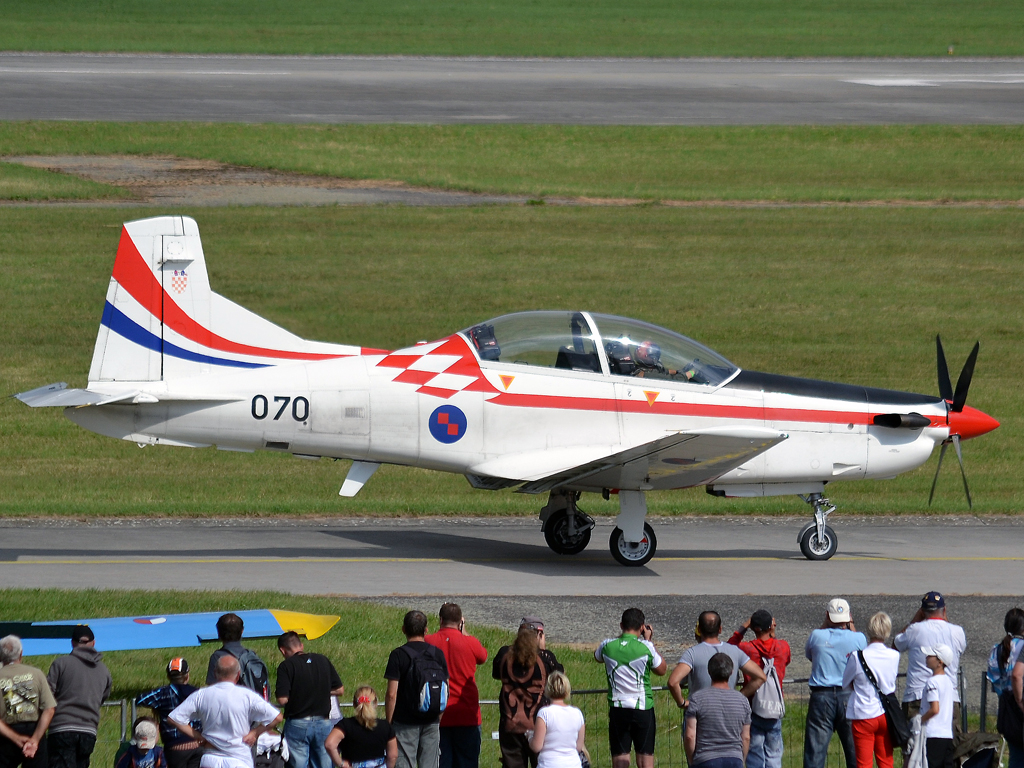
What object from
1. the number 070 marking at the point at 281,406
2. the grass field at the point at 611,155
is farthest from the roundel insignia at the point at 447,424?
the grass field at the point at 611,155

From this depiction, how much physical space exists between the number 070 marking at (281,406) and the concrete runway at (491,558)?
187 cm

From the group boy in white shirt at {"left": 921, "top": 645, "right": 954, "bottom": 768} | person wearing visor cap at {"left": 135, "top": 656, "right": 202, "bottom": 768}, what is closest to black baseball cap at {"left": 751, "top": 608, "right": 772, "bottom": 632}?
boy in white shirt at {"left": 921, "top": 645, "right": 954, "bottom": 768}

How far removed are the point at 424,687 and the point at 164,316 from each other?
7.83 meters

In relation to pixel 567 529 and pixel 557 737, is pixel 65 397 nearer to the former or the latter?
pixel 567 529

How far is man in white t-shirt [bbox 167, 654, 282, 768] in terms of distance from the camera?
25.9ft

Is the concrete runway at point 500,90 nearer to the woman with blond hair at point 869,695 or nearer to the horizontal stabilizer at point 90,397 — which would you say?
the horizontal stabilizer at point 90,397

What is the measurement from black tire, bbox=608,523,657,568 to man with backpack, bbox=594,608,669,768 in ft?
22.8

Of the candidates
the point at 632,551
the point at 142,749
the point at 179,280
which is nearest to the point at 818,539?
the point at 632,551

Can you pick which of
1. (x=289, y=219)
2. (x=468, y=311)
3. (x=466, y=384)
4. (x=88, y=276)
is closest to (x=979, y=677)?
(x=466, y=384)

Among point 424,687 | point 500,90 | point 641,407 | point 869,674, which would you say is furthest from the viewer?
point 500,90

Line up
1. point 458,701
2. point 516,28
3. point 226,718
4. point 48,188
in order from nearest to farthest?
point 226,718 → point 458,701 → point 48,188 → point 516,28

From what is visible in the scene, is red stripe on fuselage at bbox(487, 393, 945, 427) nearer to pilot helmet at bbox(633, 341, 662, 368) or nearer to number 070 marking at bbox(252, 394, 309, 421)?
pilot helmet at bbox(633, 341, 662, 368)

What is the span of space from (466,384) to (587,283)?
57.1 ft

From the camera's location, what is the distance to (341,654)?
1180 centimetres
